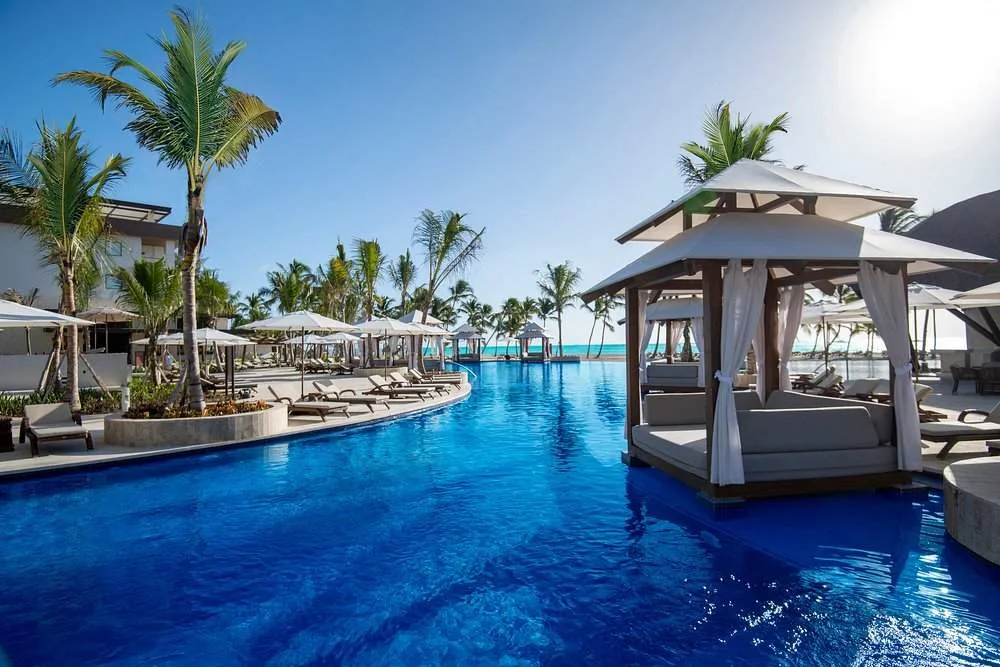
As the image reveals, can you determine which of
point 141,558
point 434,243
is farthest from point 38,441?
point 434,243

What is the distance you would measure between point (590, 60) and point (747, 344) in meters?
7.92

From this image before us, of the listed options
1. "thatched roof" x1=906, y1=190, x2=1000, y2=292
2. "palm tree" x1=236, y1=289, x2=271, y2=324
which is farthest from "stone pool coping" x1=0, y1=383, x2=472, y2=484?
"palm tree" x1=236, y1=289, x2=271, y2=324

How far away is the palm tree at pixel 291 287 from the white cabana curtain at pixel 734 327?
33016 mm

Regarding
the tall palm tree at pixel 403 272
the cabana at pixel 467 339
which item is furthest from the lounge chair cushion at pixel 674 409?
the tall palm tree at pixel 403 272

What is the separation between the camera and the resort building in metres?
19.4

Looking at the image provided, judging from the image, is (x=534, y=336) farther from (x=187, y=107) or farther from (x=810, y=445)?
(x=810, y=445)

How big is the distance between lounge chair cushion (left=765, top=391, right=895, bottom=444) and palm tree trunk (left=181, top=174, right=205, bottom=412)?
956 cm

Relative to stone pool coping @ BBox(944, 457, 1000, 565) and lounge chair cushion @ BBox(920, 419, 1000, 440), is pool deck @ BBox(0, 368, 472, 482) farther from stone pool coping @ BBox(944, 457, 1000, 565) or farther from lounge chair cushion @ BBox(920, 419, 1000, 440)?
lounge chair cushion @ BBox(920, 419, 1000, 440)

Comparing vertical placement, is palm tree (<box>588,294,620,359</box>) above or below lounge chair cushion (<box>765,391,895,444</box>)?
above

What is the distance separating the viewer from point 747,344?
536cm

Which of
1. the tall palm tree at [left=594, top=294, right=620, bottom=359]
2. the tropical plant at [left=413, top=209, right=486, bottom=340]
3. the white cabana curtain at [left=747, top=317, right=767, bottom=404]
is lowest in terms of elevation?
the white cabana curtain at [left=747, top=317, right=767, bottom=404]

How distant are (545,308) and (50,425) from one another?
1627 inches

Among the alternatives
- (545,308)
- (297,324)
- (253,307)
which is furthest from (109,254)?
(545,308)

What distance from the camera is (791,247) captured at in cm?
522
